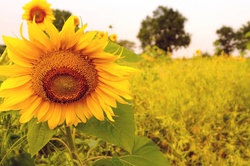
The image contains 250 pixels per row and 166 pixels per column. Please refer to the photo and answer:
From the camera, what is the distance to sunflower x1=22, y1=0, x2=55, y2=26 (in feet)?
8.15

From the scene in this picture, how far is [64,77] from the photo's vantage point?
36.4 inches

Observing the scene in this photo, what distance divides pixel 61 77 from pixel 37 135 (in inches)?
6.9

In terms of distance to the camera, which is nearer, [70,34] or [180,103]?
[70,34]

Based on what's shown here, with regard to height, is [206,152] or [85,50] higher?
[85,50]

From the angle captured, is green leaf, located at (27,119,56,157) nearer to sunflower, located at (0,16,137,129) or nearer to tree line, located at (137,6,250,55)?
sunflower, located at (0,16,137,129)

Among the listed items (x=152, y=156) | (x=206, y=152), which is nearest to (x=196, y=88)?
(x=206, y=152)

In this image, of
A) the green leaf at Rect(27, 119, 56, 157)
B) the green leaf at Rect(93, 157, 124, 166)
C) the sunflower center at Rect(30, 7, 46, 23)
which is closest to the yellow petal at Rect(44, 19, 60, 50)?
the green leaf at Rect(27, 119, 56, 157)

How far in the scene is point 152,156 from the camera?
1.29 meters

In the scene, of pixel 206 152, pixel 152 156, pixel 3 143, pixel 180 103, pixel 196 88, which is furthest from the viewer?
pixel 196 88

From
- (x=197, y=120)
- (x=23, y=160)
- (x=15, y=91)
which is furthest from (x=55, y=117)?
(x=197, y=120)

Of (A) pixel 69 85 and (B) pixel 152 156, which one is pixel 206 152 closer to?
(B) pixel 152 156

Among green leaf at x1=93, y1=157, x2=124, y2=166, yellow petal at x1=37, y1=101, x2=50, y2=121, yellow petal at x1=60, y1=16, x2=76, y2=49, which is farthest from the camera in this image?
green leaf at x1=93, y1=157, x2=124, y2=166

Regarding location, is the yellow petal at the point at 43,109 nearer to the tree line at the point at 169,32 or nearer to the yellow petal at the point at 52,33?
the yellow petal at the point at 52,33

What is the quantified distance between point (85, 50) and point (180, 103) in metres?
2.14
